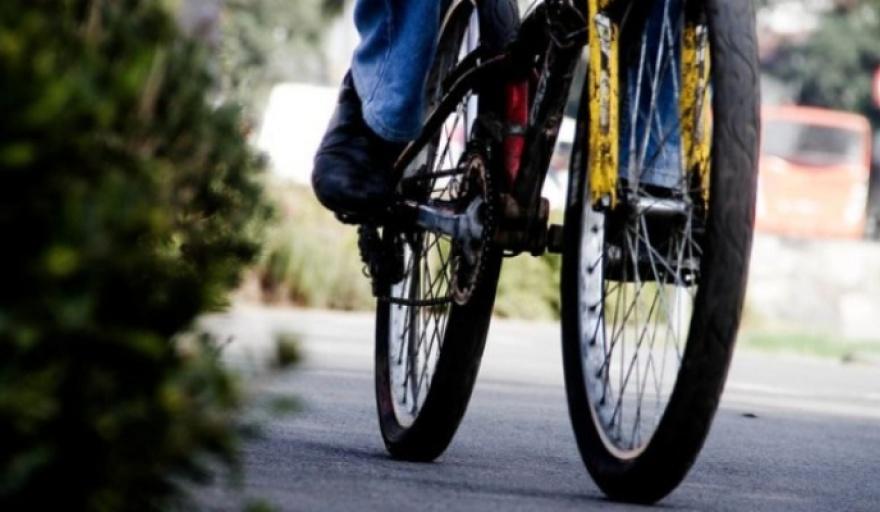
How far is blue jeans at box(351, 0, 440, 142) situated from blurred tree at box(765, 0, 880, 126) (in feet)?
172

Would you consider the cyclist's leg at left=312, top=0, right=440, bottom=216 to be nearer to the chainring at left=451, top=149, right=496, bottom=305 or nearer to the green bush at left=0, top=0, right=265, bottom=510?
the chainring at left=451, top=149, right=496, bottom=305

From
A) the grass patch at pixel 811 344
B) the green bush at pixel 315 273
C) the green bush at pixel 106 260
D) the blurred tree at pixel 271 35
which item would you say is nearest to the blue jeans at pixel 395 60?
the green bush at pixel 106 260

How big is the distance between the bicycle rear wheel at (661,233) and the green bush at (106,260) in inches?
46.0

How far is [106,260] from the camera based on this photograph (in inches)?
95.0

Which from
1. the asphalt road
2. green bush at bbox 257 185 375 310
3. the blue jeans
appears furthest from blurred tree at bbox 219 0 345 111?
the blue jeans

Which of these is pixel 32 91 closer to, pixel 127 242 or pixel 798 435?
pixel 127 242

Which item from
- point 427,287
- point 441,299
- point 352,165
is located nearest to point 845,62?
point 427,287

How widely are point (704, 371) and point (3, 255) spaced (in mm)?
1609

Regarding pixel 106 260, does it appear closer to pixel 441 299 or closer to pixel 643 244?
pixel 643 244

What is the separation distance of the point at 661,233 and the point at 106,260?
1.91m

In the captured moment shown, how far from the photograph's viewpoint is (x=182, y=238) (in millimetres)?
2807

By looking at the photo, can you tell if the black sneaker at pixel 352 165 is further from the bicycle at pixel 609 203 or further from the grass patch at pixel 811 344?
the grass patch at pixel 811 344

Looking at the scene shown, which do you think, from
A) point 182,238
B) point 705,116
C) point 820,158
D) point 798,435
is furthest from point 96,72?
point 820,158

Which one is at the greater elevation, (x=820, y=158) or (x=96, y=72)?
(x=820, y=158)
